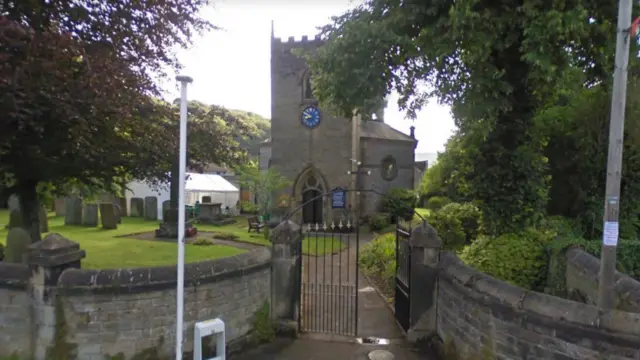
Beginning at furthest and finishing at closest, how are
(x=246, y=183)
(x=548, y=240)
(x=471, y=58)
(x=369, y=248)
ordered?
1. (x=246, y=183)
2. (x=369, y=248)
3. (x=548, y=240)
4. (x=471, y=58)

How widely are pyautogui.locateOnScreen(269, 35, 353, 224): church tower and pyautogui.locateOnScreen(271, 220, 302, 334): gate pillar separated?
16024 mm

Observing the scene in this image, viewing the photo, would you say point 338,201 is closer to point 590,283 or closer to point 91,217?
point 91,217

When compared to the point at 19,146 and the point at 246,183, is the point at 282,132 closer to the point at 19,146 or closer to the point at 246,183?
the point at 246,183

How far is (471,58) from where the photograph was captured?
→ 6715 millimetres

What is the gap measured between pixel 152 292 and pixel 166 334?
2.38ft

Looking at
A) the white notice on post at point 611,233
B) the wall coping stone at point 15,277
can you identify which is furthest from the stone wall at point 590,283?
the wall coping stone at point 15,277

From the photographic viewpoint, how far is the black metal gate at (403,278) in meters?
7.74

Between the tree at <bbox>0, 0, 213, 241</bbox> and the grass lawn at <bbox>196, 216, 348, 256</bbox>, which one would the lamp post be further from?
the grass lawn at <bbox>196, 216, 348, 256</bbox>

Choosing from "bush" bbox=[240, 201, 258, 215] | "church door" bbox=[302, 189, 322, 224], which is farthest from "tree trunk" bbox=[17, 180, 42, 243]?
"bush" bbox=[240, 201, 258, 215]

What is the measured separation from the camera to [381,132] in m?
29.5

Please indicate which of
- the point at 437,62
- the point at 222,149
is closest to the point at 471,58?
the point at 437,62

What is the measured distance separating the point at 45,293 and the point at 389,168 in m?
24.3

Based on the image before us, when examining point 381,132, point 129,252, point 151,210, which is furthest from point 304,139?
point 129,252

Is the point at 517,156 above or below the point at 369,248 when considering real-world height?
above
